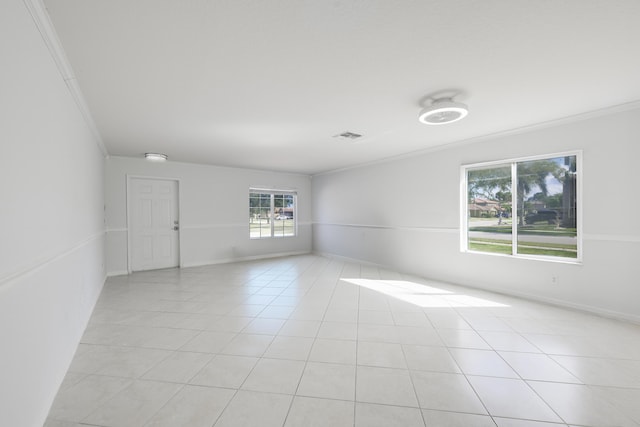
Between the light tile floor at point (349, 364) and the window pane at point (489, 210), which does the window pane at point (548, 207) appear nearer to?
the window pane at point (489, 210)

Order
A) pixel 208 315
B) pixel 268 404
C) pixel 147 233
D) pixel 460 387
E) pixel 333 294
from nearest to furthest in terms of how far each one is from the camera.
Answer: pixel 268 404 → pixel 460 387 → pixel 208 315 → pixel 333 294 → pixel 147 233

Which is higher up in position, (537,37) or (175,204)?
(537,37)

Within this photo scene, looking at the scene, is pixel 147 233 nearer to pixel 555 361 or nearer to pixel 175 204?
pixel 175 204

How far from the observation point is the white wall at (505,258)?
3.07m

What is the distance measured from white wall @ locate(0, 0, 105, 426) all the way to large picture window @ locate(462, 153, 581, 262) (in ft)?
17.0

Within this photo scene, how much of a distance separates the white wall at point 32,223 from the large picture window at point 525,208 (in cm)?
517

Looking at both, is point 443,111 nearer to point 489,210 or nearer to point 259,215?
point 489,210

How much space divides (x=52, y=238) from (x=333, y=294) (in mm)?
3331

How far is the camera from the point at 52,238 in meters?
1.83

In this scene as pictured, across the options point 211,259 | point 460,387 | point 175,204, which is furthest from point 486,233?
point 175,204

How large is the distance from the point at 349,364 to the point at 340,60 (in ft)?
8.11

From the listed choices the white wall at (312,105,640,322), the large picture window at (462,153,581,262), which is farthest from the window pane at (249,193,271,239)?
the large picture window at (462,153,581,262)

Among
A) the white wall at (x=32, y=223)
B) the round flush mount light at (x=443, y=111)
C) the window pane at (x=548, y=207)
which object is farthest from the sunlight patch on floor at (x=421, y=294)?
the white wall at (x=32, y=223)

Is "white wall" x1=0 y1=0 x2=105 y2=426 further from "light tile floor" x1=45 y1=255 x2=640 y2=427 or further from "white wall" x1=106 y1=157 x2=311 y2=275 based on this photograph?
"white wall" x1=106 y1=157 x2=311 y2=275
